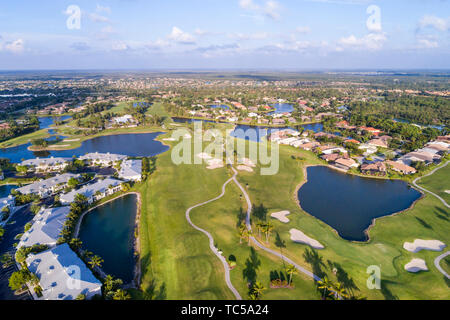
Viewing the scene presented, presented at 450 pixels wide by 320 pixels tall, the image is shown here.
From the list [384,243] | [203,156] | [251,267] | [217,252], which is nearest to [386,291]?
[384,243]

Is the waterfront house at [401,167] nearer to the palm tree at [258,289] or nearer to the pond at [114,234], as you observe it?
the palm tree at [258,289]

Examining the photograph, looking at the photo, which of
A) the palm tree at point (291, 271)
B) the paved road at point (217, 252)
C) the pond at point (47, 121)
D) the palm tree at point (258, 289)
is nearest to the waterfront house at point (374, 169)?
the paved road at point (217, 252)

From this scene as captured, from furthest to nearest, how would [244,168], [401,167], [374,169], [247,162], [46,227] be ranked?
[247,162], [401,167], [244,168], [374,169], [46,227]

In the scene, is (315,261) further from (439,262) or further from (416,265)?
(439,262)

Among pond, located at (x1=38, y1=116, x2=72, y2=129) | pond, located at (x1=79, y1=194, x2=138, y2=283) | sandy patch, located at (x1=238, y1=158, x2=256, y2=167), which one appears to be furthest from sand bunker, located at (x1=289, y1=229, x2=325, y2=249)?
pond, located at (x1=38, y1=116, x2=72, y2=129)

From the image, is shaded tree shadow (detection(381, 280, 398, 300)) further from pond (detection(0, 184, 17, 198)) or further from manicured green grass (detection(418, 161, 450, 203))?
pond (detection(0, 184, 17, 198))

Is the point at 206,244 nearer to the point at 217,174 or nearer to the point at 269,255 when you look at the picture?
the point at 269,255
